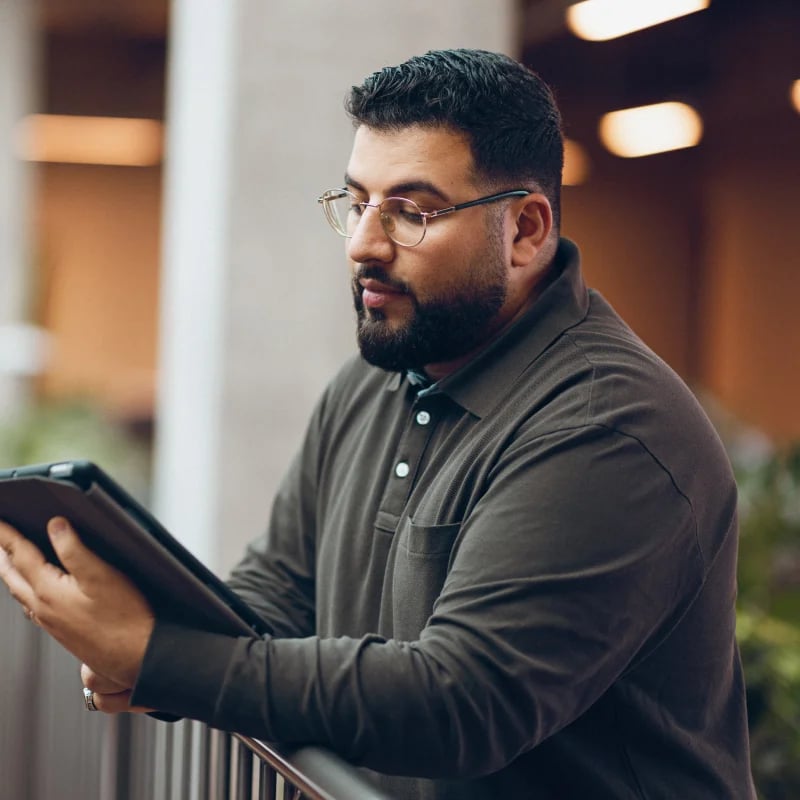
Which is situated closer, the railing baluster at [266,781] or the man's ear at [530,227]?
the railing baluster at [266,781]

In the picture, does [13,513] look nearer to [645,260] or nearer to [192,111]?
[192,111]

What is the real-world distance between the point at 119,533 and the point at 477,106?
0.88 metres

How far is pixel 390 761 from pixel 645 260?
4891mm

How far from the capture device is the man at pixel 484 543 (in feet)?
5.89

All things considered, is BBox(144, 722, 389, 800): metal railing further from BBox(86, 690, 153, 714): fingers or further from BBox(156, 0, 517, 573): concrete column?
BBox(156, 0, 517, 573): concrete column

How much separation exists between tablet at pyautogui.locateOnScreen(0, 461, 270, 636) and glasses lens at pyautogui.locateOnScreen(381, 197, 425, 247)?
61cm

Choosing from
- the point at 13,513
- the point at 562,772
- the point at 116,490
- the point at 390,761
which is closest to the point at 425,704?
the point at 390,761

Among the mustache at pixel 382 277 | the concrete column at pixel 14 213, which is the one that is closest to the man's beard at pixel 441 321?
the mustache at pixel 382 277

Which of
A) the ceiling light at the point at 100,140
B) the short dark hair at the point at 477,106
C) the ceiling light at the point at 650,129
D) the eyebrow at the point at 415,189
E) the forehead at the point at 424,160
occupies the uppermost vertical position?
the ceiling light at the point at 100,140

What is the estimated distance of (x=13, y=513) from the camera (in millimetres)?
1928

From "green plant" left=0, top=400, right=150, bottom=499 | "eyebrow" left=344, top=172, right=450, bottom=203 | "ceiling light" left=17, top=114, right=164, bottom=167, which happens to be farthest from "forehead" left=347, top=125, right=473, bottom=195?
"ceiling light" left=17, top=114, right=164, bottom=167

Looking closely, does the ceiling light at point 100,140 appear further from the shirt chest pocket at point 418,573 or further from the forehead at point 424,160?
the shirt chest pocket at point 418,573

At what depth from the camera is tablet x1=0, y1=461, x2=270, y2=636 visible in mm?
1750

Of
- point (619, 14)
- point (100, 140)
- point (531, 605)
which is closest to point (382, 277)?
point (531, 605)
